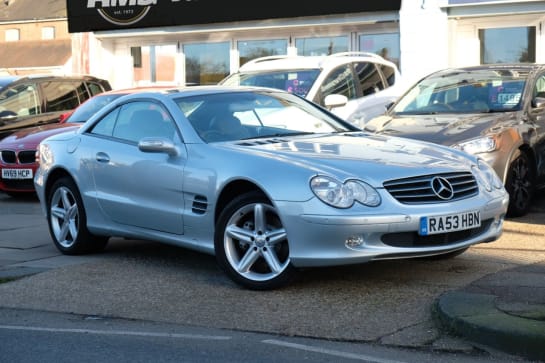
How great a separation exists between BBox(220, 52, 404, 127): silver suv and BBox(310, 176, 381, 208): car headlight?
6.12 m

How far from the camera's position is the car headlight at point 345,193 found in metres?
5.93

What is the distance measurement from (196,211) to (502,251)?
2.66 metres

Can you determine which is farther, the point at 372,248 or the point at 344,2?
the point at 344,2

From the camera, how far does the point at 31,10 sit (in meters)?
→ 62.7

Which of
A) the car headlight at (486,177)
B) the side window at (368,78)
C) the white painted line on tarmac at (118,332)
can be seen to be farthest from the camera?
the side window at (368,78)

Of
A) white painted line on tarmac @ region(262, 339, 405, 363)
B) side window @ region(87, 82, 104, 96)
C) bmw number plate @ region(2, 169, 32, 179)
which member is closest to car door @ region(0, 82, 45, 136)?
side window @ region(87, 82, 104, 96)

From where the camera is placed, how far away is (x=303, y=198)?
19.7ft

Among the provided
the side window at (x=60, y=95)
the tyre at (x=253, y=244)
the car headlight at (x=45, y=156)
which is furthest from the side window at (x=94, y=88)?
the tyre at (x=253, y=244)

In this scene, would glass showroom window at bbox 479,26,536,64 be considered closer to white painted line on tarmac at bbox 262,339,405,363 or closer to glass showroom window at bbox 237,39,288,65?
glass showroom window at bbox 237,39,288,65

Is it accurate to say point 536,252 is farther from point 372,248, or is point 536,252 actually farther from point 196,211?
point 196,211

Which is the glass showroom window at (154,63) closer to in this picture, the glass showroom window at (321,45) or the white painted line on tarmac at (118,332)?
the glass showroom window at (321,45)

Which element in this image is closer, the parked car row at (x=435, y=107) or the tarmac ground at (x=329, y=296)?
the tarmac ground at (x=329, y=296)

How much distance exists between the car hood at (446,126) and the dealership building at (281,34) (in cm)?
641

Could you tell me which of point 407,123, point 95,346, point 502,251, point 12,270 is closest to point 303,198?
point 95,346
